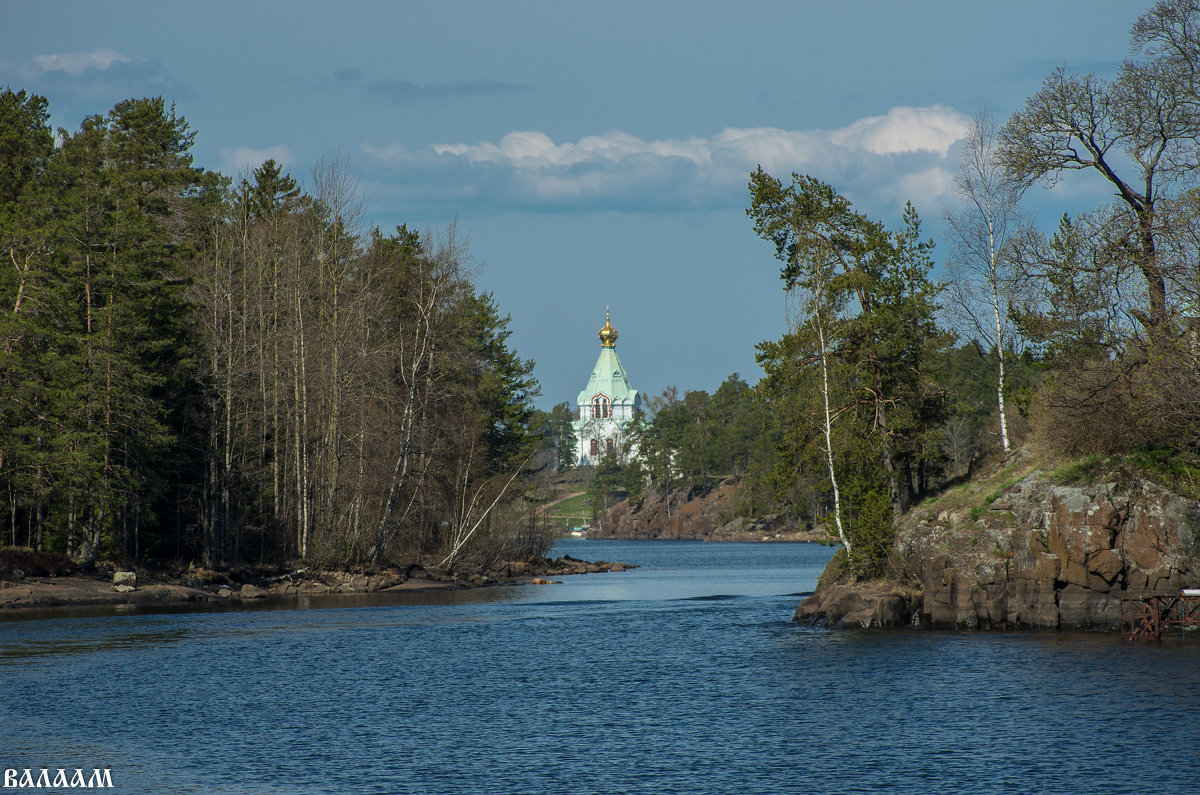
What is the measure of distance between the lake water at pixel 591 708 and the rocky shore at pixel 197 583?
4329 mm

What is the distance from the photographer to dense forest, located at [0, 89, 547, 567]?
4297 cm

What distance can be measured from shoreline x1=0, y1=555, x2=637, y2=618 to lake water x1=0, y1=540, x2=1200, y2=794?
4.07 m

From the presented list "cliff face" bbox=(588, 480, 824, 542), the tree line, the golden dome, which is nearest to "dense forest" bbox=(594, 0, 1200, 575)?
the tree line

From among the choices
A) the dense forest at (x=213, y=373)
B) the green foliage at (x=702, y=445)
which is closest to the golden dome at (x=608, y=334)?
the green foliage at (x=702, y=445)

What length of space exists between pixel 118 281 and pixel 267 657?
868 inches

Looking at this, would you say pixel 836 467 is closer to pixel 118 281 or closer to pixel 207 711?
pixel 207 711

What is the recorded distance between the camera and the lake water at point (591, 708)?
16875mm

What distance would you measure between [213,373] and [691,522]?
103 m

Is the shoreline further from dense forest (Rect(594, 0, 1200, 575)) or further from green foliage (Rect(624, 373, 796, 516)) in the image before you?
green foliage (Rect(624, 373, 796, 516))

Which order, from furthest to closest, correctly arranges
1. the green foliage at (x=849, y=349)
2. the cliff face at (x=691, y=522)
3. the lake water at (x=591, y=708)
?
1. the cliff face at (x=691, y=522)
2. the green foliage at (x=849, y=349)
3. the lake water at (x=591, y=708)

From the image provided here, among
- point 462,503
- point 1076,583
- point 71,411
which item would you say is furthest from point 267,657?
point 462,503

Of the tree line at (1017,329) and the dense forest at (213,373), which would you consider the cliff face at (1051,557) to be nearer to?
the tree line at (1017,329)

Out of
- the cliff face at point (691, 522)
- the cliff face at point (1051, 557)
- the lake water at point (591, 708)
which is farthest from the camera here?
the cliff face at point (691, 522)

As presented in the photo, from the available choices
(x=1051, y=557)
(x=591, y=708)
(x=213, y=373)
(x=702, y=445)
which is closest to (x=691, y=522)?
A: (x=702, y=445)
